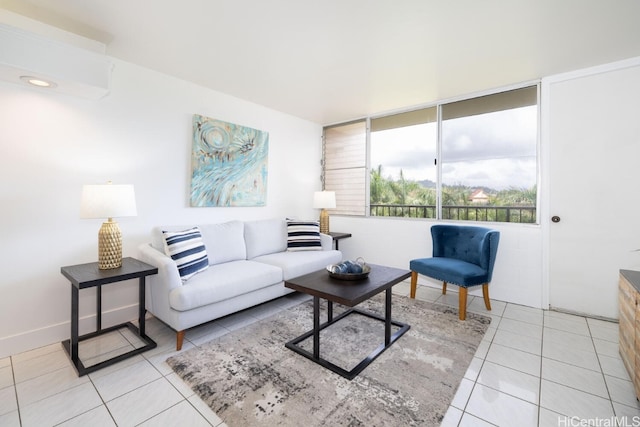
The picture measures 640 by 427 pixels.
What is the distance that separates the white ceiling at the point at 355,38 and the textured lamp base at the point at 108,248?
1.54m

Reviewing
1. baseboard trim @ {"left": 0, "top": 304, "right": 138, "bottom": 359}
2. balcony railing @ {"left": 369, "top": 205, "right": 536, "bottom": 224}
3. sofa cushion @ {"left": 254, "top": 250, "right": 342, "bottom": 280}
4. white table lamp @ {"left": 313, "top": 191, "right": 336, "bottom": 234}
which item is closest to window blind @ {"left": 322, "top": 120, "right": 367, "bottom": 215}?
balcony railing @ {"left": 369, "top": 205, "right": 536, "bottom": 224}

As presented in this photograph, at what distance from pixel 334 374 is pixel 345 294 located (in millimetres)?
512

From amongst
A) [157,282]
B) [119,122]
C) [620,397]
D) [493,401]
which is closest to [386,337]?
[493,401]

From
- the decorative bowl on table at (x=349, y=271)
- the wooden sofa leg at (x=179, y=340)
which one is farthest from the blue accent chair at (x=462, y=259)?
the wooden sofa leg at (x=179, y=340)

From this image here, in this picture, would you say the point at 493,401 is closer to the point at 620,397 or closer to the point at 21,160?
the point at 620,397

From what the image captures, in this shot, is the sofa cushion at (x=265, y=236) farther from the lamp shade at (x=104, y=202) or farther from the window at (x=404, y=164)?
the window at (x=404, y=164)

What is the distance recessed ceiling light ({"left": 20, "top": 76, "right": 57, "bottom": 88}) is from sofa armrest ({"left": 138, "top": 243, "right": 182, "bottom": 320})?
1.41 metres

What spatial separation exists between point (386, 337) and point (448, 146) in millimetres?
2548

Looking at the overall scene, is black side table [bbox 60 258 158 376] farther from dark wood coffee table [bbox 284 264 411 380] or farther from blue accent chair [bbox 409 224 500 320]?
blue accent chair [bbox 409 224 500 320]

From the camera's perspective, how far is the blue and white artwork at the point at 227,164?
3.14 metres

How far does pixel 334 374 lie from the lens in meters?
1.85

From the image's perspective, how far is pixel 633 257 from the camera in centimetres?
256

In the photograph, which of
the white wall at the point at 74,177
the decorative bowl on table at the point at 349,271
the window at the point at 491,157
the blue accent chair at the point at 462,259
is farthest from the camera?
the window at the point at 491,157

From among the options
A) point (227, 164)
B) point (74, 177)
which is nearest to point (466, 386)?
point (227, 164)
